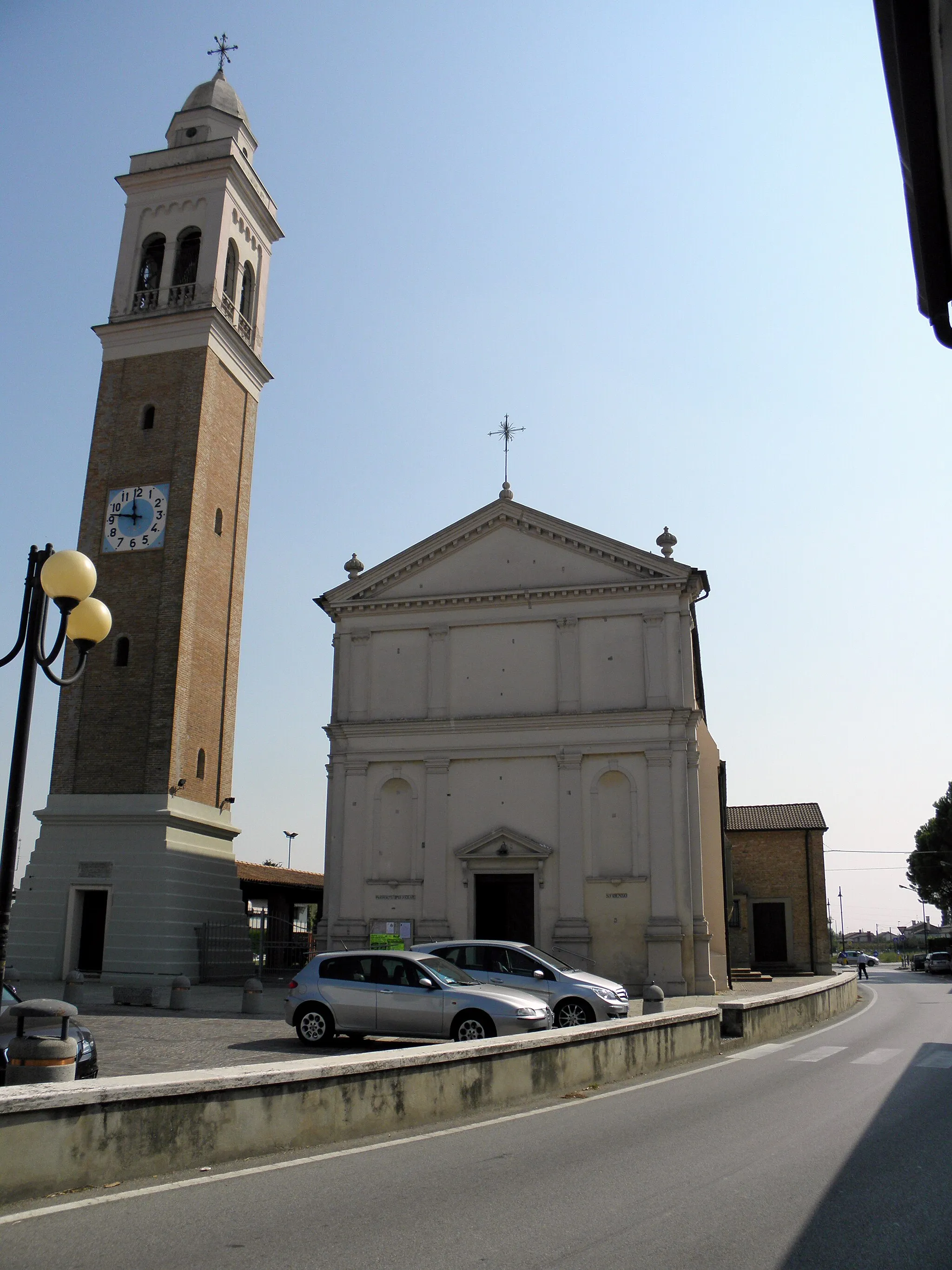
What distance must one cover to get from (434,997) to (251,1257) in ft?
30.5

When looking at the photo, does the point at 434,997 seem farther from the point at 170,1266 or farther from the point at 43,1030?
the point at 170,1266

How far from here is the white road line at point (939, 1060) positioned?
1485cm

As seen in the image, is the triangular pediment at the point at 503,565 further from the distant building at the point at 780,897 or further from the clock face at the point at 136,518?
the distant building at the point at 780,897

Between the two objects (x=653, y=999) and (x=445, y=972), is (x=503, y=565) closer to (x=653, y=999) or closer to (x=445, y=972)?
Answer: (x=653, y=999)

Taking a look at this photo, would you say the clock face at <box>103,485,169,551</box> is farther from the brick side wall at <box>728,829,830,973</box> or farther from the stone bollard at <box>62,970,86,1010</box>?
the brick side wall at <box>728,829,830,973</box>

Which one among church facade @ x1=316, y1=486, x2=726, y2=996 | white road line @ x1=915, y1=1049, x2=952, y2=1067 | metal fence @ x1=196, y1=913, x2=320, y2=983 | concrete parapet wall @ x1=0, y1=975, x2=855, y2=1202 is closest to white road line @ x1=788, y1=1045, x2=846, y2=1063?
white road line @ x1=915, y1=1049, x2=952, y2=1067

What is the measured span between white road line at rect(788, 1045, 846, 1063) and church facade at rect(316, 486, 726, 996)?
31.8 ft

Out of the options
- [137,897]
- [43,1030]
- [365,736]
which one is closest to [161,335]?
[365,736]

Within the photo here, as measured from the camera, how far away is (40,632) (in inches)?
359

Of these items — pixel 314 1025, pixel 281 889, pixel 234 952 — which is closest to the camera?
pixel 314 1025

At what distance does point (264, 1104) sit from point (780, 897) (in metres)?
42.6

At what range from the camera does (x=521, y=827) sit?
29.0m

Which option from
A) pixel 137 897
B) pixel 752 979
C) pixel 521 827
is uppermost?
pixel 521 827

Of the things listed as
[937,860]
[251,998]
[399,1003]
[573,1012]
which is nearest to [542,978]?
[573,1012]
